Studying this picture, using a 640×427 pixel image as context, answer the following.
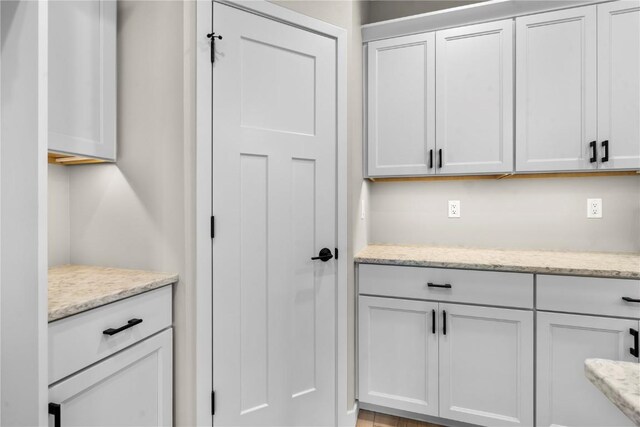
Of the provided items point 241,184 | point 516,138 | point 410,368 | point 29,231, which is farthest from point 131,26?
point 410,368

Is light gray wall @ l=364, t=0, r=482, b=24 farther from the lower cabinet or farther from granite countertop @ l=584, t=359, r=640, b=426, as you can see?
granite countertop @ l=584, t=359, r=640, b=426

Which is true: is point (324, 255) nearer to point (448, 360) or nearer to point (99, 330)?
point (448, 360)

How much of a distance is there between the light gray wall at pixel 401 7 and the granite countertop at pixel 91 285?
2.27 meters

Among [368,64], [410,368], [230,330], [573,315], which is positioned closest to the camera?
[230,330]

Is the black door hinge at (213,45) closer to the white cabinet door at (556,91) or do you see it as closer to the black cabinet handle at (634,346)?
the white cabinet door at (556,91)

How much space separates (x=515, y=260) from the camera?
1.89 metres

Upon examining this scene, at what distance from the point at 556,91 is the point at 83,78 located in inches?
92.0

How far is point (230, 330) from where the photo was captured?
1.56 metres

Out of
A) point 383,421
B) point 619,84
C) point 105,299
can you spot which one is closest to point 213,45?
point 105,299

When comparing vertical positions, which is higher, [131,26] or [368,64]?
[368,64]

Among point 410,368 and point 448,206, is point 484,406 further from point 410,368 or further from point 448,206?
point 448,206

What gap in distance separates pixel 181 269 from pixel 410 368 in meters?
1.38

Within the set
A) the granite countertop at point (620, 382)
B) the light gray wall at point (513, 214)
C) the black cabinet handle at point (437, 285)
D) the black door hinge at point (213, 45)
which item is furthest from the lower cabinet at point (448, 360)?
the black door hinge at point (213, 45)

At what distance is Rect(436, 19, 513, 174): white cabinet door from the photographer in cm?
200
